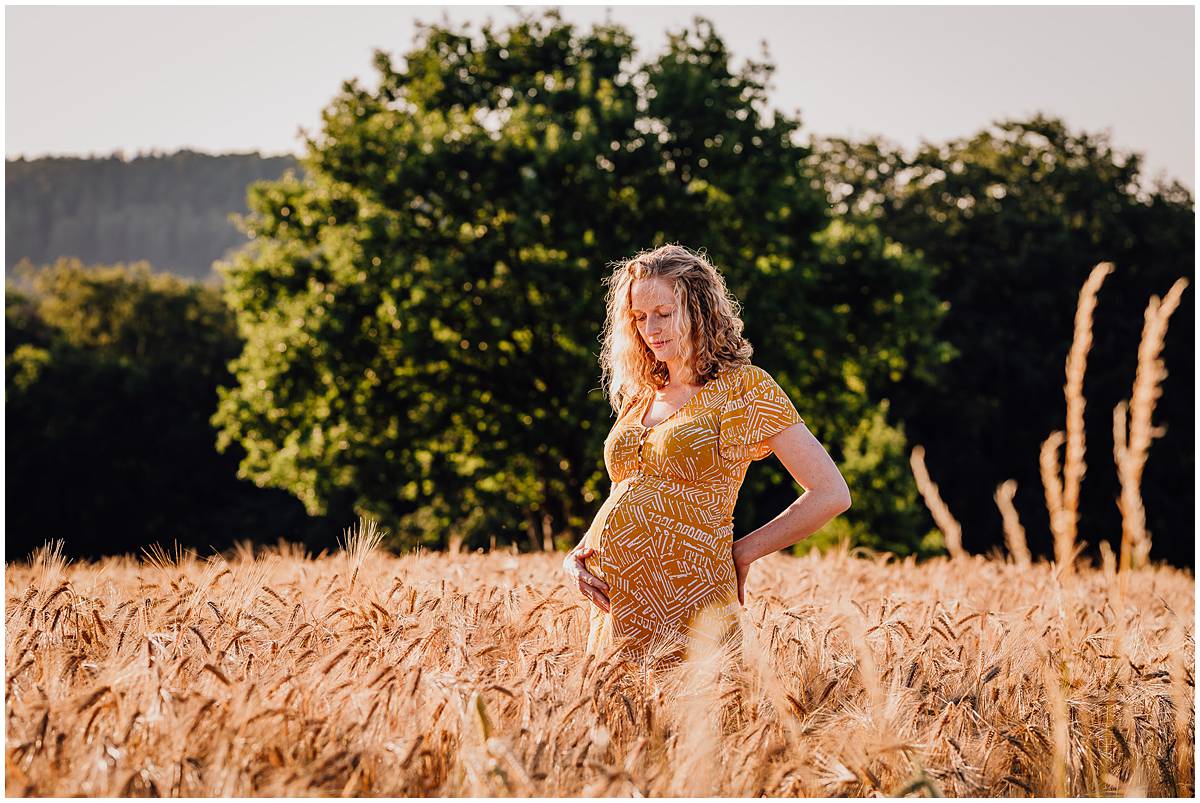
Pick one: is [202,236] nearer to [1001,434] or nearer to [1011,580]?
[1001,434]

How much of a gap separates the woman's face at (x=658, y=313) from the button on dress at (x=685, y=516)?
23cm

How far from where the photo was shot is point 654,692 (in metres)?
2.99

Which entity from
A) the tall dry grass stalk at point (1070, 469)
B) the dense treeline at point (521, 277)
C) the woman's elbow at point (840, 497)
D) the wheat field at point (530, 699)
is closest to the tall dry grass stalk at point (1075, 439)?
the tall dry grass stalk at point (1070, 469)

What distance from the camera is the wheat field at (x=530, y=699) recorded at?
245 centimetres

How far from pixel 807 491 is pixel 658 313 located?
97 cm

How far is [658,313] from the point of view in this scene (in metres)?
3.97

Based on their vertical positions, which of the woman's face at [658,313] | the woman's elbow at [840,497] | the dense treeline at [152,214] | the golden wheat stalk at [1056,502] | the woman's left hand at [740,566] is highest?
the dense treeline at [152,214]

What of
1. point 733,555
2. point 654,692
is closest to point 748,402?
point 733,555

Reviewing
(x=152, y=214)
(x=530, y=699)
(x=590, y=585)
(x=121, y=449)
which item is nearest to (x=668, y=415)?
(x=590, y=585)

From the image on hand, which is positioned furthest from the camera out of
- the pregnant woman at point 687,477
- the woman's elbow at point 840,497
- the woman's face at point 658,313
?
the woman's face at point 658,313

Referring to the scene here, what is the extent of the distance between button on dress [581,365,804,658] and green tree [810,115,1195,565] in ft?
92.9

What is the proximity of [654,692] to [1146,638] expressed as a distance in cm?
292

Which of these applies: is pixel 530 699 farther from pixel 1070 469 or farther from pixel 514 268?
pixel 514 268

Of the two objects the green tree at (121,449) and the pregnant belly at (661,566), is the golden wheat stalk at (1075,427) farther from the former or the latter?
the green tree at (121,449)
